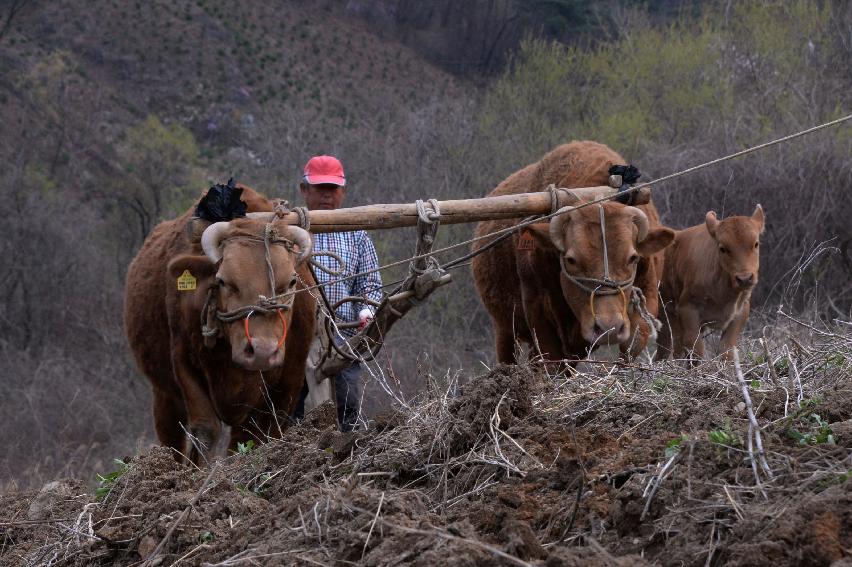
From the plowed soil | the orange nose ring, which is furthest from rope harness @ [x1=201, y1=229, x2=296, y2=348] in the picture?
the plowed soil

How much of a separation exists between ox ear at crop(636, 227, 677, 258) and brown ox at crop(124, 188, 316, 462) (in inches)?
93.8

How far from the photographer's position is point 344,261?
9.34 metres

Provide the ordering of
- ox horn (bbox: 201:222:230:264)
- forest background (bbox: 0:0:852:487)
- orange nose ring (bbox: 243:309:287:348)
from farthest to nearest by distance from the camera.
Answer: forest background (bbox: 0:0:852:487), ox horn (bbox: 201:222:230:264), orange nose ring (bbox: 243:309:287:348)

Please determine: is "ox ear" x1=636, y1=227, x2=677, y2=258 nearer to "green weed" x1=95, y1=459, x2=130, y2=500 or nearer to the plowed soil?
the plowed soil

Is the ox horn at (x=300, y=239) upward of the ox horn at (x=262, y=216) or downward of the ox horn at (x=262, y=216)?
downward

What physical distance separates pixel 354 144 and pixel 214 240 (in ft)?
67.1

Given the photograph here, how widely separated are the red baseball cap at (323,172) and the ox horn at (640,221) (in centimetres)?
241

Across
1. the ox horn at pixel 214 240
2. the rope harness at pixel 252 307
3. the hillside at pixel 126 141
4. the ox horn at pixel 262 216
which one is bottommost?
the hillside at pixel 126 141

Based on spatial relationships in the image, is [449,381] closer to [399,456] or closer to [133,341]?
[399,456]

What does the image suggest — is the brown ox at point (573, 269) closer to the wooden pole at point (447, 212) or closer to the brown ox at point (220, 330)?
the wooden pole at point (447, 212)

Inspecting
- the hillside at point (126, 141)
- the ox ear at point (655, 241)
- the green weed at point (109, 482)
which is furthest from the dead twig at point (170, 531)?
the hillside at point (126, 141)

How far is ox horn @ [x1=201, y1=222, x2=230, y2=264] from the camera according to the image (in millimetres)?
7922

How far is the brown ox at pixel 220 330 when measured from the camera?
25.5 ft

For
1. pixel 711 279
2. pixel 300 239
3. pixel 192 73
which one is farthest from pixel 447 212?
pixel 192 73
